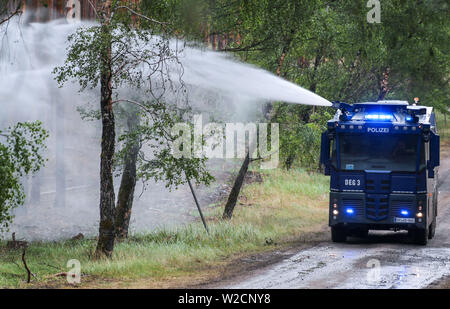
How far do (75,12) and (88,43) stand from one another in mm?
11674

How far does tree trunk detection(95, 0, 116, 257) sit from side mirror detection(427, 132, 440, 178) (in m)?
6.91

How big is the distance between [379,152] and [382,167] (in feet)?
1.12

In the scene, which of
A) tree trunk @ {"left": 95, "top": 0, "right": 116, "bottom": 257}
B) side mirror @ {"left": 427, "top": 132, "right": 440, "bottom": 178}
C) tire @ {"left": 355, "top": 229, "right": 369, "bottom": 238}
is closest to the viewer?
tree trunk @ {"left": 95, "top": 0, "right": 116, "bottom": 257}

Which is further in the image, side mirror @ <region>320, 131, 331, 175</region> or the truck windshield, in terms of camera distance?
side mirror @ <region>320, 131, 331, 175</region>

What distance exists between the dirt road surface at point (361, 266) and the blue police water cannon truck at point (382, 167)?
26.3 inches

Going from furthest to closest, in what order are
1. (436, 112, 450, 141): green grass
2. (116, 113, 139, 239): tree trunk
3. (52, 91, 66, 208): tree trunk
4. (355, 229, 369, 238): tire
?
1. (436, 112, 450, 141): green grass
2. (52, 91, 66, 208): tree trunk
3. (116, 113, 139, 239): tree trunk
4. (355, 229, 369, 238): tire

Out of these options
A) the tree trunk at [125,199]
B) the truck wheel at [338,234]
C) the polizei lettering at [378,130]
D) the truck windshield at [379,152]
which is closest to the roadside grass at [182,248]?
the tree trunk at [125,199]

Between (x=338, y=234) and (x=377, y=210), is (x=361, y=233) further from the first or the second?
(x=377, y=210)

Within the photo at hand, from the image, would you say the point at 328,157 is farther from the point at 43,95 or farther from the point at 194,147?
the point at 43,95

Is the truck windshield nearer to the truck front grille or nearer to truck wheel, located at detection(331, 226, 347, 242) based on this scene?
the truck front grille

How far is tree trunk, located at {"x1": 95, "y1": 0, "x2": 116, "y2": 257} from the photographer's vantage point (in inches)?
542

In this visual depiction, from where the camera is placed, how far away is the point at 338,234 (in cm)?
1617

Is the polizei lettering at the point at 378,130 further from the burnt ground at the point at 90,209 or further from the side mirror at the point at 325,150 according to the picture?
the burnt ground at the point at 90,209

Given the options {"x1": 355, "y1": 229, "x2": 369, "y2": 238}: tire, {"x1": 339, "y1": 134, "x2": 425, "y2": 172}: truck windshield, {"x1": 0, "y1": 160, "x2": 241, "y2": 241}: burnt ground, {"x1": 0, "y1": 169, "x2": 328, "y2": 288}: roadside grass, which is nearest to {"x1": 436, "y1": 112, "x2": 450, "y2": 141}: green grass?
{"x1": 0, "y1": 160, "x2": 241, "y2": 241}: burnt ground
